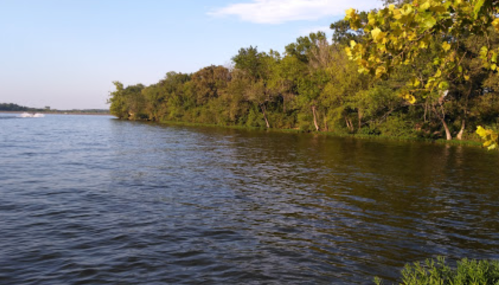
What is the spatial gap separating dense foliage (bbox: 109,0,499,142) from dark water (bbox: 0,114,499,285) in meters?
5.23

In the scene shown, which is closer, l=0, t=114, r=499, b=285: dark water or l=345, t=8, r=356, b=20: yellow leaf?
l=345, t=8, r=356, b=20: yellow leaf

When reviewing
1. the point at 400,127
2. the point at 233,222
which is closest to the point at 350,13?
the point at 233,222

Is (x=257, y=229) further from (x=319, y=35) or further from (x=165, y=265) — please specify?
(x=319, y=35)

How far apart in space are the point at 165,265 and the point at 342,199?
1047 centimetres

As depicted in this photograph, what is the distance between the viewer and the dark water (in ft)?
31.8

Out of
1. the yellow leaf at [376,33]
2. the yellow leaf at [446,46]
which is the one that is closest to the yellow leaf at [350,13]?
the yellow leaf at [376,33]

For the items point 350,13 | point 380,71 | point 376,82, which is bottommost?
point 380,71

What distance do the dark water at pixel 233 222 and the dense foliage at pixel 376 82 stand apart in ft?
17.2

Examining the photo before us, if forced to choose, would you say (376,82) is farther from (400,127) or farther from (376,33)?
(376,33)

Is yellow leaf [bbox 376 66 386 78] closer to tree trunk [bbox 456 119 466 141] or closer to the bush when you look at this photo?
tree trunk [bbox 456 119 466 141]

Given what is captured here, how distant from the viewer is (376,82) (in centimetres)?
5500

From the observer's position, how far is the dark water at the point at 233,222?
31.8 ft

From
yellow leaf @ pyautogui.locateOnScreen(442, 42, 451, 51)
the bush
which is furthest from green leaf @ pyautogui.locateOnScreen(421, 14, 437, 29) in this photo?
the bush

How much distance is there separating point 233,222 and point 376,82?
4771 centimetres
